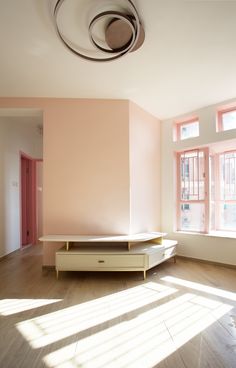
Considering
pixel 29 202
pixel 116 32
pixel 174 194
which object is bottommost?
pixel 29 202

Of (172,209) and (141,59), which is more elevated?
(141,59)

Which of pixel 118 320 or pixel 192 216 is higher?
pixel 192 216

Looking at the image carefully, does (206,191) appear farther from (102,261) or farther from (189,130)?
(102,261)

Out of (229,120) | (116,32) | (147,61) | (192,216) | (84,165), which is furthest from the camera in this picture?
(192,216)

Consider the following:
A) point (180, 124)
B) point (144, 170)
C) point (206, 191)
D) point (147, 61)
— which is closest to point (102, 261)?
point (144, 170)

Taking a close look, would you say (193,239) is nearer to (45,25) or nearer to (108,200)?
(108,200)

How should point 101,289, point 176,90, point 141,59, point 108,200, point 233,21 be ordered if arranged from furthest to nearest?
1. point 108,200
2. point 176,90
3. point 101,289
4. point 141,59
5. point 233,21

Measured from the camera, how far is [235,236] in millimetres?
3895

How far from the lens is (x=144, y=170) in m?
4.34

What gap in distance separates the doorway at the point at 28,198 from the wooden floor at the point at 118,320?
94.7 inches

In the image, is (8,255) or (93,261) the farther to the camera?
(8,255)

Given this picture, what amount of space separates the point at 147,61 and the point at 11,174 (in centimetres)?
352

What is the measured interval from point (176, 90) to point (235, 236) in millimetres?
2509

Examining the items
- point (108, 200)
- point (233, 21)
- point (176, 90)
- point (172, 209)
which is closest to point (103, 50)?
point (233, 21)
